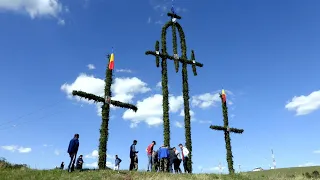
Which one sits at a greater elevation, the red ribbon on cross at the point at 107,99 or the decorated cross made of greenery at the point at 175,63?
the decorated cross made of greenery at the point at 175,63

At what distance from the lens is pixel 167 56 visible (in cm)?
2839

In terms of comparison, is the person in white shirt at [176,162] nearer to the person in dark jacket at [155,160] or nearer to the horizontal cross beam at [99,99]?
the person in dark jacket at [155,160]

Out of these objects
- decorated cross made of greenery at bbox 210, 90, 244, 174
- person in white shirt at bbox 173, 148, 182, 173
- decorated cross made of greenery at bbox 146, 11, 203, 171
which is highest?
decorated cross made of greenery at bbox 146, 11, 203, 171

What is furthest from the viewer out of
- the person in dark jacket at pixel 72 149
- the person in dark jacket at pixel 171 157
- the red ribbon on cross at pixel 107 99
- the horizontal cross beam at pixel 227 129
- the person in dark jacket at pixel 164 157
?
the horizontal cross beam at pixel 227 129

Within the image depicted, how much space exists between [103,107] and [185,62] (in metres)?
11.0

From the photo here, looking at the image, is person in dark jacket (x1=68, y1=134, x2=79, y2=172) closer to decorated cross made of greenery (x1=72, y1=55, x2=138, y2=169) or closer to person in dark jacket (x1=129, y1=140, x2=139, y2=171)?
decorated cross made of greenery (x1=72, y1=55, x2=138, y2=169)

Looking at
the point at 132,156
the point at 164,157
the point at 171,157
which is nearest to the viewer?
the point at 164,157

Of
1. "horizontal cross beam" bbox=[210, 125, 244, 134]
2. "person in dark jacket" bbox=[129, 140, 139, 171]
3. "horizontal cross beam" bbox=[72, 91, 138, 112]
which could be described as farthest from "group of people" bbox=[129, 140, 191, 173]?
"horizontal cross beam" bbox=[210, 125, 244, 134]

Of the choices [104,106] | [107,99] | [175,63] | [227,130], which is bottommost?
[227,130]

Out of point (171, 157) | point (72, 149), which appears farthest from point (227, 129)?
point (72, 149)

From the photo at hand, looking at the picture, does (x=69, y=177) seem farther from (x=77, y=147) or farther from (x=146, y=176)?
(x=146, y=176)

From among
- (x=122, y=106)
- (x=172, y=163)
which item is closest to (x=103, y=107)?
(x=122, y=106)

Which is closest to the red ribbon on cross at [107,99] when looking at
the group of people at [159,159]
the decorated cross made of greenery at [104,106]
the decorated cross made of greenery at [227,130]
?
the decorated cross made of greenery at [104,106]

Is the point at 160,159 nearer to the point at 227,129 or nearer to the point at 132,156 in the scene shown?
the point at 132,156
